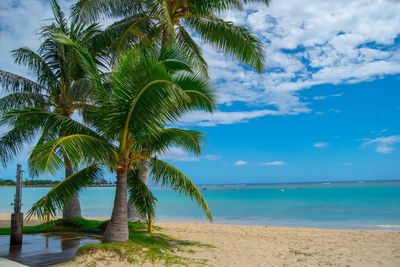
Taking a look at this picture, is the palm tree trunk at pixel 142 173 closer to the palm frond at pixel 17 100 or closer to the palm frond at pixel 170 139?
the palm frond at pixel 170 139

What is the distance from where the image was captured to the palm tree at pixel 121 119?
24.4 feet

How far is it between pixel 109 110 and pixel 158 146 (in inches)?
55.2

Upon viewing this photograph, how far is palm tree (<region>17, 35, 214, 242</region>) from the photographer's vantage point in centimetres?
743

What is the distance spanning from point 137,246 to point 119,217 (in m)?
0.72

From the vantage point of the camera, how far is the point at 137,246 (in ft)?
26.5

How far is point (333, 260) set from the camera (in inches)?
341

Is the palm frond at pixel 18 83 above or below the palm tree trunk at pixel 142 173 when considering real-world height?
above

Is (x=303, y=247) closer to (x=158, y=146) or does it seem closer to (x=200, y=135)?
(x=200, y=135)

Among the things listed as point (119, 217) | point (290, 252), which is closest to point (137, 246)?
point (119, 217)

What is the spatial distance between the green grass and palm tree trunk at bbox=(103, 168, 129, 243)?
0.88ft

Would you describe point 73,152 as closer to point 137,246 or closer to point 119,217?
point 119,217

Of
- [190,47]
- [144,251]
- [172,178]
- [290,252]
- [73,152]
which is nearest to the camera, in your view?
[73,152]

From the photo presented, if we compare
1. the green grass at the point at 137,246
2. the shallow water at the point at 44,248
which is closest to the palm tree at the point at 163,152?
the green grass at the point at 137,246

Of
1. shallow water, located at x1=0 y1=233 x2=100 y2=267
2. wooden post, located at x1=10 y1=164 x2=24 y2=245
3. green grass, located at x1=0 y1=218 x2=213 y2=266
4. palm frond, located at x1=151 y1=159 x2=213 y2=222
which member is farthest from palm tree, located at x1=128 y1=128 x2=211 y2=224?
wooden post, located at x1=10 y1=164 x2=24 y2=245
